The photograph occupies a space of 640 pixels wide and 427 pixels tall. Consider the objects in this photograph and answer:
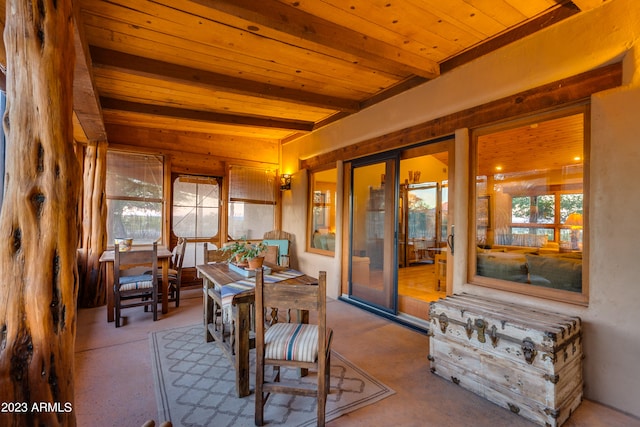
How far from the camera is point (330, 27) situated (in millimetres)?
2529

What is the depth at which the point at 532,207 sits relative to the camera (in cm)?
298

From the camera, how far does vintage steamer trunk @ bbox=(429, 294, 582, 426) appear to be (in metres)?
1.91

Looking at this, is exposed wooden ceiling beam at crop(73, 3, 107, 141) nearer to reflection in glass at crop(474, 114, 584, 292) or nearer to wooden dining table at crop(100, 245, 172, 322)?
wooden dining table at crop(100, 245, 172, 322)

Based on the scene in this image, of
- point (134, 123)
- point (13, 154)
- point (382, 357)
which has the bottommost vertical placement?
point (382, 357)

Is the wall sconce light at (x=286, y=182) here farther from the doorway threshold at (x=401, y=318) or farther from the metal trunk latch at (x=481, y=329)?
the metal trunk latch at (x=481, y=329)

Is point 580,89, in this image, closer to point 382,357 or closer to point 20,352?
point 382,357

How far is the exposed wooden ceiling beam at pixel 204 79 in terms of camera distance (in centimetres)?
302

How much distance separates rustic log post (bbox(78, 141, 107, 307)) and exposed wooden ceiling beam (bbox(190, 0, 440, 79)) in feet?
11.1

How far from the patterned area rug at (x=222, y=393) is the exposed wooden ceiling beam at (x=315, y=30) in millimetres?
2726

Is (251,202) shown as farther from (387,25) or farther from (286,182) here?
(387,25)

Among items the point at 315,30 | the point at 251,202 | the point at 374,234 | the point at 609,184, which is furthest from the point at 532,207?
the point at 251,202

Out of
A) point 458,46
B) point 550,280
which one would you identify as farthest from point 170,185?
point 550,280

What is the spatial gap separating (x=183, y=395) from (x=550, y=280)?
2979 mm

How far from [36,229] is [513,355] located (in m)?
2.80
